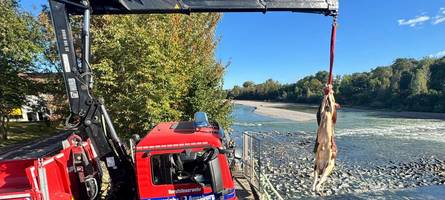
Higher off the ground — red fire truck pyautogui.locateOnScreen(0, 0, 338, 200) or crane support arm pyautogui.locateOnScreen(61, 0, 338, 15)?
crane support arm pyautogui.locateOnScreen(61, 0, 338, 15)

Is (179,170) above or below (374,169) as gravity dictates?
above

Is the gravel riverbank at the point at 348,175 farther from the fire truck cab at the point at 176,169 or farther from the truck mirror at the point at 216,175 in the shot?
the truck mirror at the point at 216,175

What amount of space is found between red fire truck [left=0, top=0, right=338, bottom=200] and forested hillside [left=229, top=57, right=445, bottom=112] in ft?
159

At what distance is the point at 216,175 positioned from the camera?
4.34 m

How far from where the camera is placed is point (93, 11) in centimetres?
545

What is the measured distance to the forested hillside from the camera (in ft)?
230

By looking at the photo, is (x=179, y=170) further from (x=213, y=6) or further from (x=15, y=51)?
(x=15, y=51)

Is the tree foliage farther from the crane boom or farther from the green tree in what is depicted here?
the crane boom

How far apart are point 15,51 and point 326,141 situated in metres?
18.1

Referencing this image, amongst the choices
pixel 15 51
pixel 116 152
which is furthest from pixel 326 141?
pixel 15 51

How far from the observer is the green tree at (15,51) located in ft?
55.0

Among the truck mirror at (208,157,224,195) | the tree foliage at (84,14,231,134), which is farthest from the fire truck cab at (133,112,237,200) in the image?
the tree foliage at (84,14,231,134)

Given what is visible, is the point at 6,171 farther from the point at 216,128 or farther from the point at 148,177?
the point at 216,128

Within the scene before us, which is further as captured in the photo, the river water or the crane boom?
the river water
